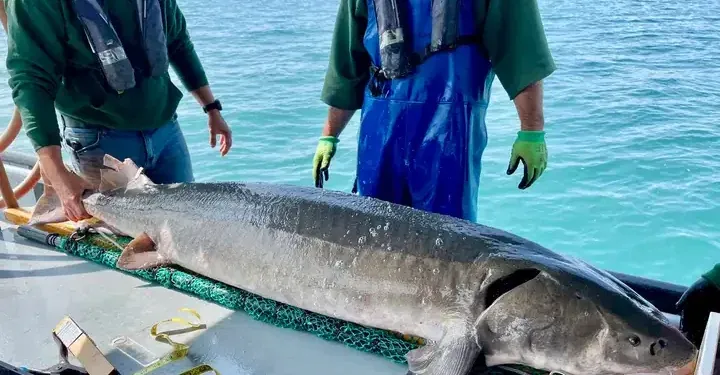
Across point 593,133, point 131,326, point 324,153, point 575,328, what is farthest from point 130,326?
point 593,133

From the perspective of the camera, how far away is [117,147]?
131 inches

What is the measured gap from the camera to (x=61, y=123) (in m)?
3.42

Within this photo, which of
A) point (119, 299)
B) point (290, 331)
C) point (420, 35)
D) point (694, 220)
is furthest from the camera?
point (694, 220)

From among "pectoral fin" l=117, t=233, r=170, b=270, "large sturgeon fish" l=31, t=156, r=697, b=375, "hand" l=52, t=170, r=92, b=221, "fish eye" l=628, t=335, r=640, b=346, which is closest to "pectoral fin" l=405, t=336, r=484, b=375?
"large sturgeon fish" l=31, t=156, r=697, b=375

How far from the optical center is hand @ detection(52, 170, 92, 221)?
283 cm

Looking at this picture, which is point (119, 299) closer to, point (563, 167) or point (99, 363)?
point (99, 363)

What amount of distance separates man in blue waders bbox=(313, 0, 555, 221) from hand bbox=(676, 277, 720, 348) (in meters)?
0.87

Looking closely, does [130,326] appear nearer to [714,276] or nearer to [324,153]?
[324,153]

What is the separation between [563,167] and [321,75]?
21.2ft

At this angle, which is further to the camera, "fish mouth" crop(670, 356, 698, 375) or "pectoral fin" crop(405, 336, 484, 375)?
"pectoral fin" crop(405, 336, 484, 375)

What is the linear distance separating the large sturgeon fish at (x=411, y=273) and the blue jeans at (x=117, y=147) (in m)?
0.53

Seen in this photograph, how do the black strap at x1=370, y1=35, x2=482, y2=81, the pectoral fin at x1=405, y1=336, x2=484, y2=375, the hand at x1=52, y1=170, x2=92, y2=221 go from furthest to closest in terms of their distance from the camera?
the hand at x1=52, y1=170, x2=92, y2=221, the black strap at x1=370, y1=35, x2=482, y2=81, the pectoral fin at x1=405, y1=336, x2=484, y2=375

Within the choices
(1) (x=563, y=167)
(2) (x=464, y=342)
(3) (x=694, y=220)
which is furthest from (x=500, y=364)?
(1) (x=563, y=167)

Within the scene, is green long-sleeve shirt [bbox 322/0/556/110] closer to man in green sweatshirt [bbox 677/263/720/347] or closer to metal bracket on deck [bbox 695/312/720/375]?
man in green sweatshirt [bbox 677/263/720/347]
